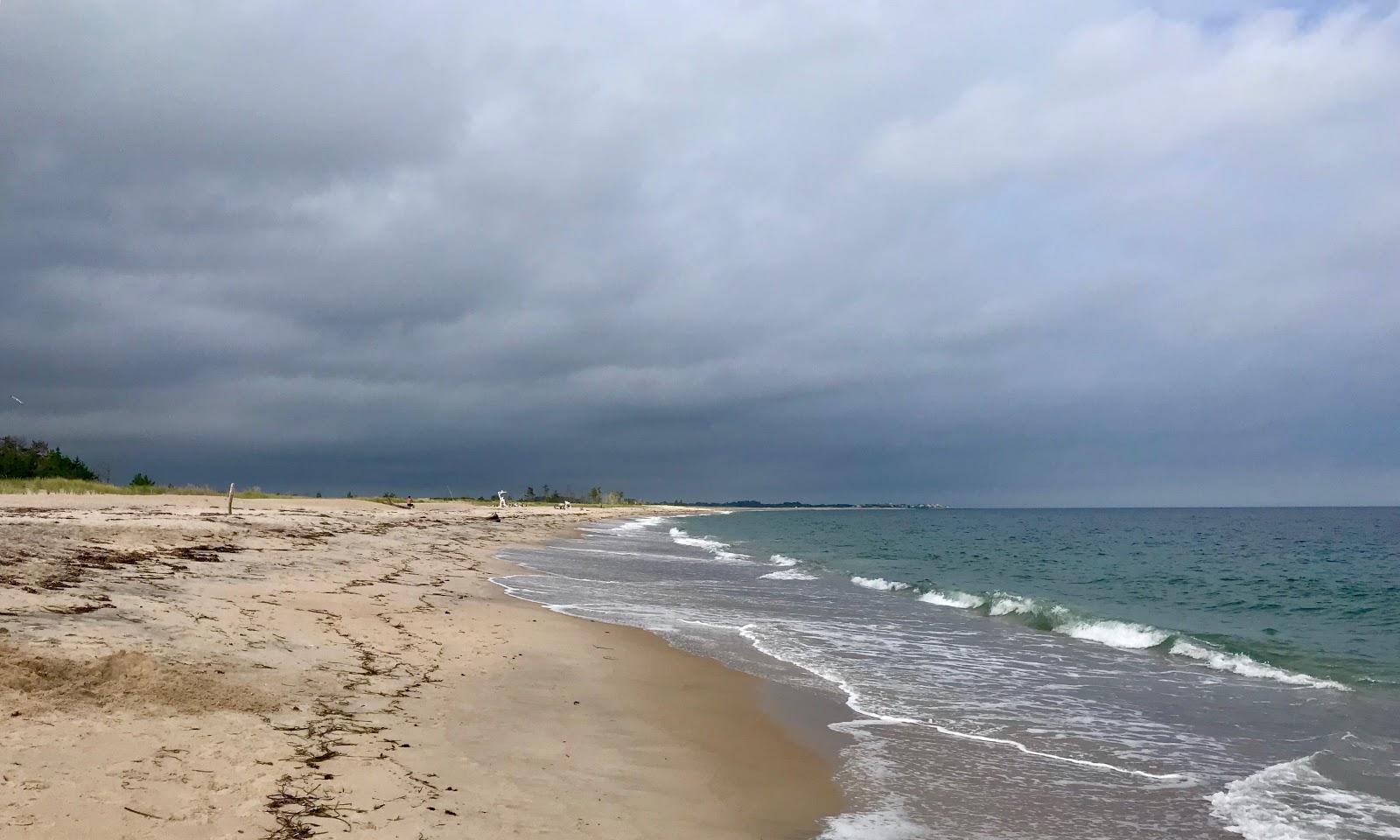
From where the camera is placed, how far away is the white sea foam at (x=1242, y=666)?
43.3ft

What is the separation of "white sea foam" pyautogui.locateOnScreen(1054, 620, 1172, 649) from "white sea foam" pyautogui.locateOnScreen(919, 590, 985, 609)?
381 cm

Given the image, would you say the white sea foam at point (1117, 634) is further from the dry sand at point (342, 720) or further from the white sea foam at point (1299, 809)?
the dry sand at point (342, 720)

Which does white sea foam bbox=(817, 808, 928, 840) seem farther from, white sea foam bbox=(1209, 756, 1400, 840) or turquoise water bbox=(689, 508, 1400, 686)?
turquoise water bbox=(689, 508, 1400, 686)

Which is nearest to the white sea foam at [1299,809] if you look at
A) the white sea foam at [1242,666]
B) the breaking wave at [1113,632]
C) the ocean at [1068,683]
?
the ocean at [1068,683]

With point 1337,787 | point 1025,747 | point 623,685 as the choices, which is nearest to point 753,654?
point 623,685

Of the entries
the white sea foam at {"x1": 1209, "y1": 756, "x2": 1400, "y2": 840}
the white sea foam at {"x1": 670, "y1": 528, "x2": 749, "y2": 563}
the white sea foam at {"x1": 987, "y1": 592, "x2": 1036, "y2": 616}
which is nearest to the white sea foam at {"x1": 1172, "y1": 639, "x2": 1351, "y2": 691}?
the white sea foam at {"x1": 987, "y1": 592, "x2": 1036, "y2": 616}

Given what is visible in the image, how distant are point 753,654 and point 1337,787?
305 inches

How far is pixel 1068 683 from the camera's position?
12.6 metres

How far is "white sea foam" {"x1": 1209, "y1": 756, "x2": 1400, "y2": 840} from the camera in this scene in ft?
21.4

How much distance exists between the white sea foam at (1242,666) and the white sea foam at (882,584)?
430 inches

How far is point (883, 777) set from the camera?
7.55m

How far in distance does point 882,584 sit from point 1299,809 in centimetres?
2113

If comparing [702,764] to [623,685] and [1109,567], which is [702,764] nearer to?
[623,685]

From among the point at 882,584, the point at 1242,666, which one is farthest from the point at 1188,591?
the point at 1242,666
